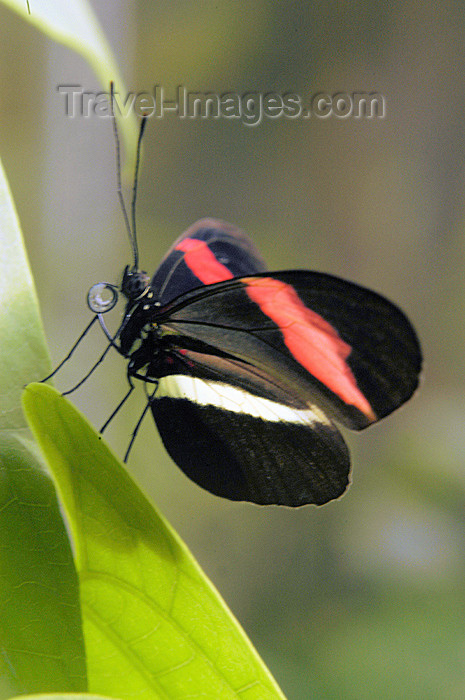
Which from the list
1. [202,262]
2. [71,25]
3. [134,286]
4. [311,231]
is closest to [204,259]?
[202,262]

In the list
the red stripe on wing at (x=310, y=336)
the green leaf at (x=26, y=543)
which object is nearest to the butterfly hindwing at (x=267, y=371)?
the red stripe on wing at (x=310, y=336)

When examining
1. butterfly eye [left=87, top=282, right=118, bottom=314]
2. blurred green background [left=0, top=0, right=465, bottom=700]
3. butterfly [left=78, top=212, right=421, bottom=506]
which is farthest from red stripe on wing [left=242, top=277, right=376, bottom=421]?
blurred green background [left=0, top=0, right=465, bottom=700]

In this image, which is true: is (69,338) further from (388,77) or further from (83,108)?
(388,77)

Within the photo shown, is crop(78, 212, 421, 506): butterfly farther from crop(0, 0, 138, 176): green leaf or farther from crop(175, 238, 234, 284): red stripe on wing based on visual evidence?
crop(0, 0, 138, 176): green leaf

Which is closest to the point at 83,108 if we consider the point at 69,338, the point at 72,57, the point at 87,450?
the point at 72,57

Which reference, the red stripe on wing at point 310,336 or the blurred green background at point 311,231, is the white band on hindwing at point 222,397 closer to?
the red stripe on wing at point 310,336

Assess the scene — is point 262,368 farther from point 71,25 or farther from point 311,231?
point 311,231
